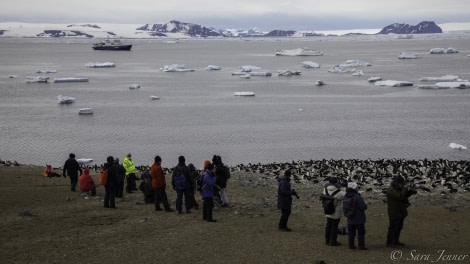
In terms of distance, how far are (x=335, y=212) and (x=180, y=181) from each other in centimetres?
323

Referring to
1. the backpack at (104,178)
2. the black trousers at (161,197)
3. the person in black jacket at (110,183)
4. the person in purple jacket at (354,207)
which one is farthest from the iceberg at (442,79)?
the person in purple jacket at (354,207)

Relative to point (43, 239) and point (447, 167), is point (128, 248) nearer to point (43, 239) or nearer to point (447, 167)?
point (43, 239)

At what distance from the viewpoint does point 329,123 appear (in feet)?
116

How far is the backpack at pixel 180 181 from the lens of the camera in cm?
1065

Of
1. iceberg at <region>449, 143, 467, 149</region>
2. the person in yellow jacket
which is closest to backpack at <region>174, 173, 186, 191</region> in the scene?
the person in yellow jacket

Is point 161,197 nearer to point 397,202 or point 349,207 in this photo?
point 349,207

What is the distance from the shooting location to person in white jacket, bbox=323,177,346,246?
8778 mm

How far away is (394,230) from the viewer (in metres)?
8.95

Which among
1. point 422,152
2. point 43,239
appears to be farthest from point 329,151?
point 43,239

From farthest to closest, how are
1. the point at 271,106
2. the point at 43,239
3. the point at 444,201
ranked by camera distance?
the point at 271,106 < the point at 444,201 < the point at 43,239

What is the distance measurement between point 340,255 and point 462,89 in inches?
1965

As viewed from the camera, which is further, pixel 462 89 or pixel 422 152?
pixel 462 89

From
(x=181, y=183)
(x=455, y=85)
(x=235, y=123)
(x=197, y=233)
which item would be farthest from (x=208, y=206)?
(x=455, y=85)

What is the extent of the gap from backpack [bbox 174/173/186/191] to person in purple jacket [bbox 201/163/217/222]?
543 mm
